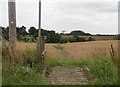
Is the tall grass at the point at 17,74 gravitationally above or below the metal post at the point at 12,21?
below

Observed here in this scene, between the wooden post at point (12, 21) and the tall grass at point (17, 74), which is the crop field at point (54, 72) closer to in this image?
the tall grass at point (17, 74)

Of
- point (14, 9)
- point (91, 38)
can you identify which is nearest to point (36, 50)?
point (14, 9)

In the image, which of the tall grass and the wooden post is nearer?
the tall grass

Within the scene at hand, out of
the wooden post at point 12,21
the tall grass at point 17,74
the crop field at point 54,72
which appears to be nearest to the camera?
the tall grass at point 17,74

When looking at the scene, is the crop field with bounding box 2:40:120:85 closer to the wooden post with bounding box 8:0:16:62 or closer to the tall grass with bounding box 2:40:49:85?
the tall grass with bounding box 2:40:49:85

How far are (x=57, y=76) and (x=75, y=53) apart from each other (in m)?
6.92

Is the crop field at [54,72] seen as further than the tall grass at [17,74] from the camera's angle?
Yes

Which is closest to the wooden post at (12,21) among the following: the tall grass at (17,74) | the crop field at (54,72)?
the crop field at (54,72)

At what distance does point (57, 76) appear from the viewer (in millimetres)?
11000

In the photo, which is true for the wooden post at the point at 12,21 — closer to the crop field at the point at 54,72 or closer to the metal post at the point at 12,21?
the metal post at the point at 12,21

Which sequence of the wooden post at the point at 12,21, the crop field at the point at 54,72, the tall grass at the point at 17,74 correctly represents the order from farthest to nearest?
the wooden post at the point at 12,21, the crop field at the point at 54,72, the tall grass at the point at 17,74

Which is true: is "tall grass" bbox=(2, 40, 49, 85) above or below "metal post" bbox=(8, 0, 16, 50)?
below

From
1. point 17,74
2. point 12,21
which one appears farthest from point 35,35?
point 17,74

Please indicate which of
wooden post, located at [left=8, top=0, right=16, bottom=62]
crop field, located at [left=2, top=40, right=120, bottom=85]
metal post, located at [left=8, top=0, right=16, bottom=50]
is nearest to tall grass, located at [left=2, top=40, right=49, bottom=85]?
crop field, located at [left=2, top=40, right=120, bottom=85]
